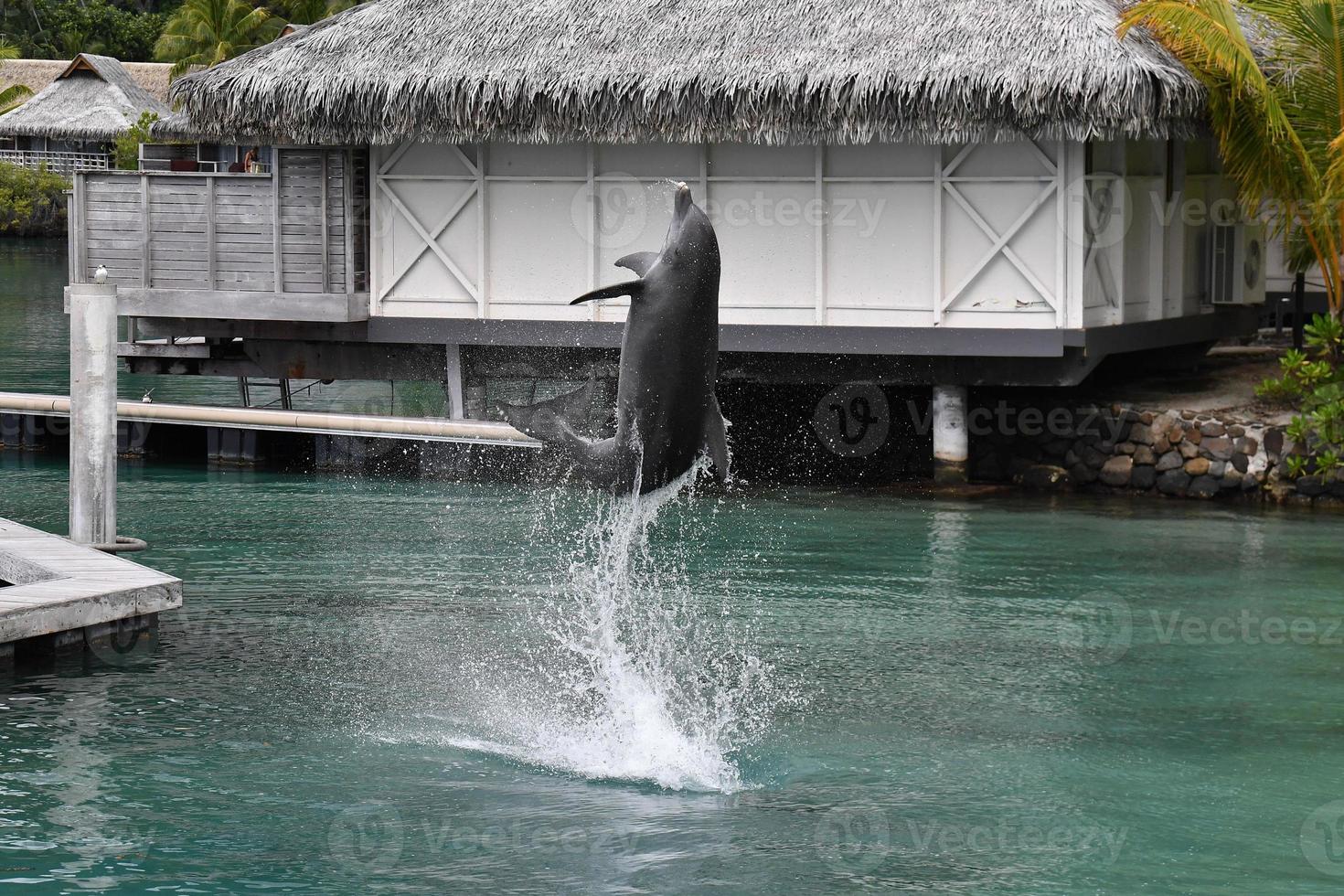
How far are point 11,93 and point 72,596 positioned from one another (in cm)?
4587

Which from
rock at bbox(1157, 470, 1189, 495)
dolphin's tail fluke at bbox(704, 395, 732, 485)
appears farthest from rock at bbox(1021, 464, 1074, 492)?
dolphin's tail fluke at bbox(704, 395, 732, 485)

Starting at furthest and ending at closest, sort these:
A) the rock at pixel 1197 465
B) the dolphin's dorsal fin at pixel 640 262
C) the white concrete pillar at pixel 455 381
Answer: the white concrete pillar at pixel 455 381 → the rock at pixel 1197 465 → the dolphin's dorsal fin at pixel 640 262

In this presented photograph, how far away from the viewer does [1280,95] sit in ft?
52.2

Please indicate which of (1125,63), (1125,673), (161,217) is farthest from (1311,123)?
(161,217)

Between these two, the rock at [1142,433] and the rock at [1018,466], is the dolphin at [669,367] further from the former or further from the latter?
the rock at [1018,466]

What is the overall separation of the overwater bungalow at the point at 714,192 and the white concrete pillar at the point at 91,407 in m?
4.41

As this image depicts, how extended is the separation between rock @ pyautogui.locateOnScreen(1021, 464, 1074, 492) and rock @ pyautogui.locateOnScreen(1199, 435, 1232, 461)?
1.29 meters

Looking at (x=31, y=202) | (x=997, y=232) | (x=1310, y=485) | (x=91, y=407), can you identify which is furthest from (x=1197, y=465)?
(x=31, y=202)

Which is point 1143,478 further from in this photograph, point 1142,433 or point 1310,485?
point 1310,485

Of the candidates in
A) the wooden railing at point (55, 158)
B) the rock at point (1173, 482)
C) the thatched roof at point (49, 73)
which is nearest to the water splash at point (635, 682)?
the rock at point (1173, 482)

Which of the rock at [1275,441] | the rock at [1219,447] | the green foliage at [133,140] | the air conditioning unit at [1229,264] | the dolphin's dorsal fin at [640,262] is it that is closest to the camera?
the dolphin's dorsal fin at [640,262]

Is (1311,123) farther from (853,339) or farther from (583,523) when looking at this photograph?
(583,523)

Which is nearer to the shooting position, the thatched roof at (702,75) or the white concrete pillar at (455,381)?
the thatched roof at (702,75)

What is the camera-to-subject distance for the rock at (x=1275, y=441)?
1588 cm
